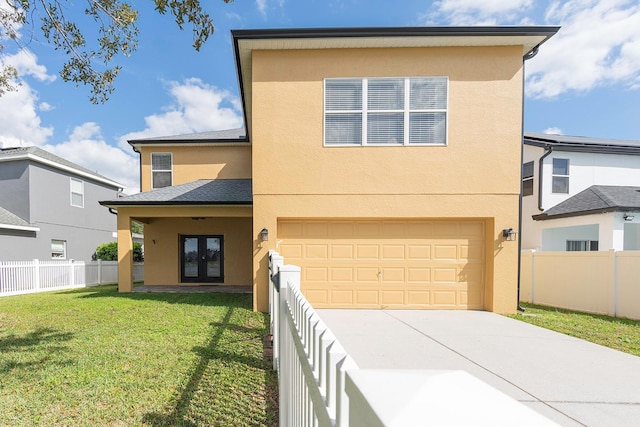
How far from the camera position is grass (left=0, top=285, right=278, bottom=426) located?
3.01m

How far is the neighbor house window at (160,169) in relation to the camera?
41.5 ft

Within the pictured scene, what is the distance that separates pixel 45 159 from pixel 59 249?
4745mm

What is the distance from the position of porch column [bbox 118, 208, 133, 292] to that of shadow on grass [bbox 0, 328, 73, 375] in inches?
167

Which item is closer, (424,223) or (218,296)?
(424,223)

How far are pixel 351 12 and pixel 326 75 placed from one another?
1854 millimetres

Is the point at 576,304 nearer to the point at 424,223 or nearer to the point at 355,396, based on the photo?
the point at 424,223

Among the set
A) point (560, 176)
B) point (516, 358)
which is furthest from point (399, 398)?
point (560, 176)

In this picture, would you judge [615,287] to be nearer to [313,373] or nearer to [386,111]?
[386,111]

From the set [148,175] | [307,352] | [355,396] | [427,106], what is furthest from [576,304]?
[148,175]

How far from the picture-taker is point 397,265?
7441mm

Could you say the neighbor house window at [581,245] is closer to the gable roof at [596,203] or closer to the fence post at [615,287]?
the gable roof at [596,203]

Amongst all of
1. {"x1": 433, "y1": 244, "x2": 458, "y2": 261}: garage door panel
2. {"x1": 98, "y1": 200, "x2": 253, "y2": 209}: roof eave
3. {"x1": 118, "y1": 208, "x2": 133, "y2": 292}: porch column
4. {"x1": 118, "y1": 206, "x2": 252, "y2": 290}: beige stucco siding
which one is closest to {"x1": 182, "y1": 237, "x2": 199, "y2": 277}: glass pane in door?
{"x1": 118, "y1": 206, "x2": 252, "y2": 290}: beige stucco siding

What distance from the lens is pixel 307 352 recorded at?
1.62 m

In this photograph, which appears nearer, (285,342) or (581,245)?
(285,342)
